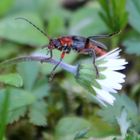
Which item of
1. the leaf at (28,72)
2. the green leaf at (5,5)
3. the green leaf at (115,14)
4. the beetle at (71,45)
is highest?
the green leaf at (5,5)

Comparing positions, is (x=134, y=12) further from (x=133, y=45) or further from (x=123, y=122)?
(x=123, y=122)

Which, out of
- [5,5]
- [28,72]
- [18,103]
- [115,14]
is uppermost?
[5,5]

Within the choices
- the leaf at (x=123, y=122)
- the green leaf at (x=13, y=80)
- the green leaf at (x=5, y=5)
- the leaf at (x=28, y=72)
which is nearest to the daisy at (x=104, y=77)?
the leaf at (x=123, y=122)

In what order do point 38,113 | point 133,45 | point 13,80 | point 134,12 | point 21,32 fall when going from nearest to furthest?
1. point 13,80
2. point 38,113
3. point 133,45
4. point 134,12
5. point 21,32

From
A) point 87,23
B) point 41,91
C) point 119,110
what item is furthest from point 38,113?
point 87,23

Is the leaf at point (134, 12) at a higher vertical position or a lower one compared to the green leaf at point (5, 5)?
lower

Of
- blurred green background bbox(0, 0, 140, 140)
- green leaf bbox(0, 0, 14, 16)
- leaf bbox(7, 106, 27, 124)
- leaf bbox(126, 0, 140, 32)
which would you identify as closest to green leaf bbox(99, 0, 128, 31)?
blurred green background bbox(0, 0, 140, 140)

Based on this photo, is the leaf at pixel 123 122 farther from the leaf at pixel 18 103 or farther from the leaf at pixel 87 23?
the leaf at pixel 87 23

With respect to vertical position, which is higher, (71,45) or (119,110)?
(71,45)

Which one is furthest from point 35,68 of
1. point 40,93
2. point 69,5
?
point 69,5
